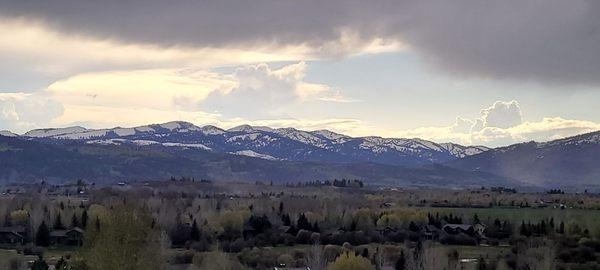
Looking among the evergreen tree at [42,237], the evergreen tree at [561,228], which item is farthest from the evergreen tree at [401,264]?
the evergreen tree at [42,237]

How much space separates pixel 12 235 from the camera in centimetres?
11019

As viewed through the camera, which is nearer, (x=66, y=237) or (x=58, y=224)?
(x=66, y=237)

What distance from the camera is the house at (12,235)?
108625 millimetres

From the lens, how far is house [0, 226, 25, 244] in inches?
4277

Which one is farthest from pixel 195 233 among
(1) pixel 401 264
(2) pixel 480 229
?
(2) pixel 480 229

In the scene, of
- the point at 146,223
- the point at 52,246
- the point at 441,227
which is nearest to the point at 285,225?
the point at 441,227

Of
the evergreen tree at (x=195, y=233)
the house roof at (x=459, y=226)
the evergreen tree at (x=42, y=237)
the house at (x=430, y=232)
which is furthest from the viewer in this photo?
the house roof at (x=459, y=226)

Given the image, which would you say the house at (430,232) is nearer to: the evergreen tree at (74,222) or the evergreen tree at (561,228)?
the evergreen tree at (561,228)

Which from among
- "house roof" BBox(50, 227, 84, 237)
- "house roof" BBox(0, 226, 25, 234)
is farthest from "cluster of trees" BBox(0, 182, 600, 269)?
"house roof" BBox(0, 226, 25, 234)

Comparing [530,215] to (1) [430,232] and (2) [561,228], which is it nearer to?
(1) [430,232]

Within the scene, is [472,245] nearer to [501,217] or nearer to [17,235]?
[501,217]

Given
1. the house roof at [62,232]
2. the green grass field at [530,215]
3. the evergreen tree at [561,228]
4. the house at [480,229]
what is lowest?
the house roof at [62,232]

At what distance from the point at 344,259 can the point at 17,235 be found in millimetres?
54277

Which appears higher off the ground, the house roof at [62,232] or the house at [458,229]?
the house at [458,229]
